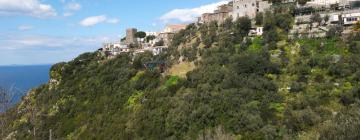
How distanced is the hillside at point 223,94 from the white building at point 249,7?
9.37 ft

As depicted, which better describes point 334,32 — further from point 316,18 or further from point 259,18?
point 259,18

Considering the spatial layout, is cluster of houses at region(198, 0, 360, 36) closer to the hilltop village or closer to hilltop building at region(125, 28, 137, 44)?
the hilltop village

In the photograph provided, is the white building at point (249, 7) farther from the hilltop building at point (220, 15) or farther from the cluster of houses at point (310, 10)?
the hilltop building at point (220, 15)

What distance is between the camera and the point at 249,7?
162ft

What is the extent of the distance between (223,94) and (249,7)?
19854mm

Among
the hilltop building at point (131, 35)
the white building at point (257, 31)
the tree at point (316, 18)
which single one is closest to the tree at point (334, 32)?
the tree at point (316, 18)

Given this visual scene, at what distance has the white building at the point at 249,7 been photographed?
1894 inches

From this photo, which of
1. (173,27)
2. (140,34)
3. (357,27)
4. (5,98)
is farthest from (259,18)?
(5,98)

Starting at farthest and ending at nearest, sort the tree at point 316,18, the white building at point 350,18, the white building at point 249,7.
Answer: the white building at point 249,7 → the tree at point 316,18 → the white building at point 350,18

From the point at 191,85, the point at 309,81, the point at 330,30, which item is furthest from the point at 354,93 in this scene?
the point at 191,85

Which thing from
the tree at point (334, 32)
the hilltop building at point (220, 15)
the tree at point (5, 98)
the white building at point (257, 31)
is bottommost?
the tree at point (5, 98)

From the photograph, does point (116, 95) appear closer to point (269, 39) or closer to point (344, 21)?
point (269, 39)

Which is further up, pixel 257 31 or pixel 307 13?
pixel 307 13

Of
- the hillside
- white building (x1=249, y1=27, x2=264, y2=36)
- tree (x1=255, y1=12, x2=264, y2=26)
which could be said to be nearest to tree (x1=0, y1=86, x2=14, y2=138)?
the hillside
